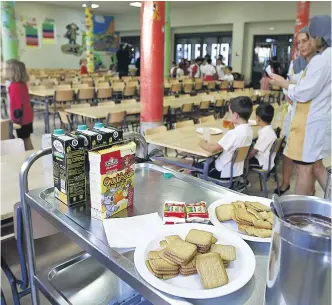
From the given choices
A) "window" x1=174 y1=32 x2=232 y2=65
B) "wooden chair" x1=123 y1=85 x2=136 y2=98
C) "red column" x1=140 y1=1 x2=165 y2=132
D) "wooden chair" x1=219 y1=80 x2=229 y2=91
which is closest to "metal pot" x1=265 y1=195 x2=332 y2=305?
"red column" x1=140 y1=1 x2=165 y2=132

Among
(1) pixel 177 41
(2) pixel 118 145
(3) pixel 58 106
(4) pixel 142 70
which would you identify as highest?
(1) pixel 177 41

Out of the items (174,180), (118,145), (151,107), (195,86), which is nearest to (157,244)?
(118,145)

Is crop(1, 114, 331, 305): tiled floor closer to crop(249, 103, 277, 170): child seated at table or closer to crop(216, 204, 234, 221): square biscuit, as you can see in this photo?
crop(216, 204, 234, 221): square biscuit

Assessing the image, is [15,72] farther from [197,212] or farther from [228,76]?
[228,76]

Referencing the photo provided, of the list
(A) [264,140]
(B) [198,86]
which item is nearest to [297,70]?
(A) [264,140]

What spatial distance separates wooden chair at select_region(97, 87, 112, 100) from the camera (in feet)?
23.0

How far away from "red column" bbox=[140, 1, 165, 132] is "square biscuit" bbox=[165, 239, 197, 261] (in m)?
3.63

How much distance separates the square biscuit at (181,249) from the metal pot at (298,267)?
0.20 m

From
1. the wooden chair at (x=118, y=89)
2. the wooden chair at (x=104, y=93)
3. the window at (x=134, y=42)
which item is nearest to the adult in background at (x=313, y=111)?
the wooden chair at (x=104, y=93)

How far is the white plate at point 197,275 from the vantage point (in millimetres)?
734

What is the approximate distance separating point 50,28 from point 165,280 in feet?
52.1

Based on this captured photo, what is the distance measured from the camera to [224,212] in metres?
1.06

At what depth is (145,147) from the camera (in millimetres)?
1554

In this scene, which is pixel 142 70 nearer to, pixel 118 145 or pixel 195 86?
pixel 118 145
